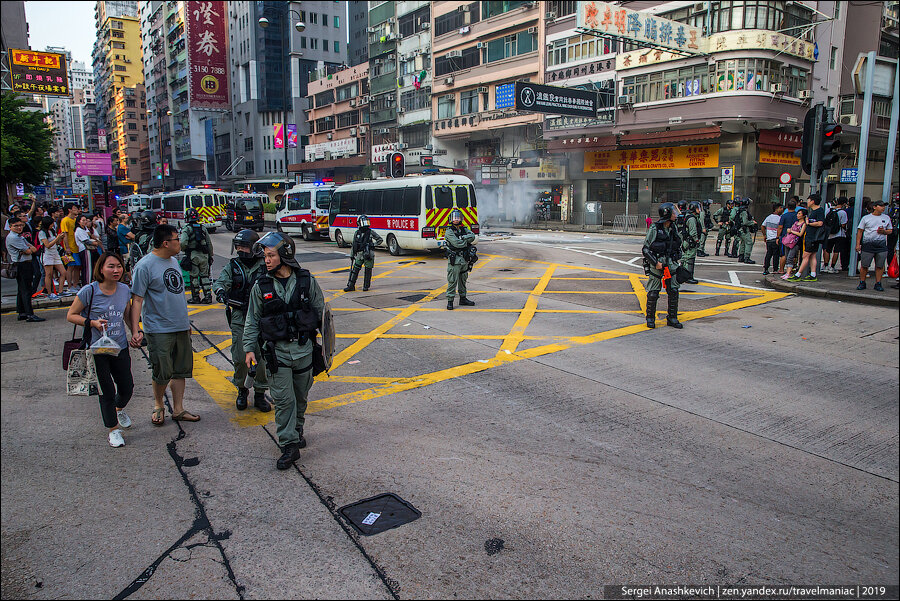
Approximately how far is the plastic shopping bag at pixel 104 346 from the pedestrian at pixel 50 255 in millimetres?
8307

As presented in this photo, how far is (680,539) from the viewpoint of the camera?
137 inches

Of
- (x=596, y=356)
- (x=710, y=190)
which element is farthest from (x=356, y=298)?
(x=710, y=190)

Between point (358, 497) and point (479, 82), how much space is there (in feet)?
137

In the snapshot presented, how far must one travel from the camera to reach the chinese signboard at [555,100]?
28.5 meters

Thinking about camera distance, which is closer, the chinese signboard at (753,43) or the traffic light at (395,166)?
the traffic light at (395,166)

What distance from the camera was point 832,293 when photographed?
36.4 ft

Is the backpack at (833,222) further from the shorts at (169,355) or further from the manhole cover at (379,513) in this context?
the shorts at (169,355)

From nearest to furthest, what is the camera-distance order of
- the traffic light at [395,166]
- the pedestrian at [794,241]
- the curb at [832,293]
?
the curb at [832,293] < the pedestrian at [794,241] < the traffic light at [395,166]

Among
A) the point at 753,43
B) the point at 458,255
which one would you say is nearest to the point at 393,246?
the point at 458,255

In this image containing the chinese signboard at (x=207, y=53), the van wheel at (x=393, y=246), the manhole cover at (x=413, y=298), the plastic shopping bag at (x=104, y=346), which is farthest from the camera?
the chinese signboard at (x=207, y=53)

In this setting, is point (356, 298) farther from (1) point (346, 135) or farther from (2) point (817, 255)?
(1) point (346, 135)

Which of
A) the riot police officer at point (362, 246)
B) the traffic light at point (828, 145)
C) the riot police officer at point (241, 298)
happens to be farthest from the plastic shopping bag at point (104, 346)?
the traffic light at point (828, 145)

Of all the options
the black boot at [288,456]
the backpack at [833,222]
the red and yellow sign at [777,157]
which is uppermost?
the red and yellow sign at [777,157]

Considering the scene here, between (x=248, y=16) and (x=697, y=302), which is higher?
(x=248, y=16)
